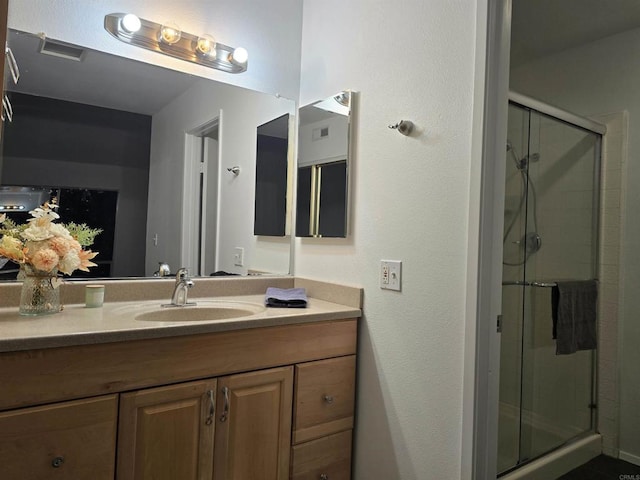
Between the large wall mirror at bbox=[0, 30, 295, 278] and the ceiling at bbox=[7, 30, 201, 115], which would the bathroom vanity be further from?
the ceiling at bbox=[7, 30, 201, 115]

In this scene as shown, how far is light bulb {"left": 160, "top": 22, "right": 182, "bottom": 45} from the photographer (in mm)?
1851

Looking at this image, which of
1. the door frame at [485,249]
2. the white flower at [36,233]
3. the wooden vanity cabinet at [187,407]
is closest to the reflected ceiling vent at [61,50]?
the white flower at [36,233]

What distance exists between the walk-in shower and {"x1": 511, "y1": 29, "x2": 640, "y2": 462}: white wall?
0.16m

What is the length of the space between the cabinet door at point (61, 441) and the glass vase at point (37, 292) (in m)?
0.40

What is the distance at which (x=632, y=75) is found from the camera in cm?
242

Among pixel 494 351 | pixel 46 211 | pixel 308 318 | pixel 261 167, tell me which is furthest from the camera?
pixel 261 167

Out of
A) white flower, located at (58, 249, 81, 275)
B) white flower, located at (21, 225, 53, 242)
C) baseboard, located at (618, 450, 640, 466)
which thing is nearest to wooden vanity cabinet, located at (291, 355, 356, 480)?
white flower, located at (58, 249, 81, 275)

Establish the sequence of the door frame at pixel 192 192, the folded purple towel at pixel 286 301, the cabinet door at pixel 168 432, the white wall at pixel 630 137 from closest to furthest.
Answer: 1. the cabinet door at pixel 168 432
2. the folded purple towel at pixel 286 301
3. the door frame at pixel 192 192
4. the white wall at pixel 630 137

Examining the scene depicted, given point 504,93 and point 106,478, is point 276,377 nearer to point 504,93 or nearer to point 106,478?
point 106,478

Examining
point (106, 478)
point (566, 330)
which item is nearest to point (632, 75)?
point (566, 330)

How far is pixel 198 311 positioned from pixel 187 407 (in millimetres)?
480

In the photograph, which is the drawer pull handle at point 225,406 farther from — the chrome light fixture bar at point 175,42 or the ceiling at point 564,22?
the ceiling at point 564,22

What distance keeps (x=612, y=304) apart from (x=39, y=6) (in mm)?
3188

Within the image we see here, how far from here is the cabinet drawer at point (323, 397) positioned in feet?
5.16
